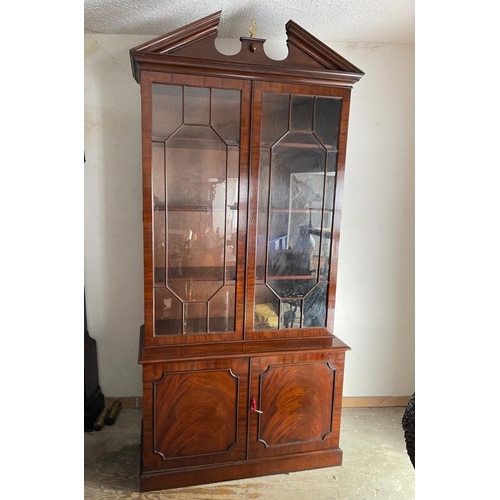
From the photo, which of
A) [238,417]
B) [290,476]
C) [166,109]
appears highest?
[166,109]

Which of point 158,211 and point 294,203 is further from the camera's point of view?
point 294,203

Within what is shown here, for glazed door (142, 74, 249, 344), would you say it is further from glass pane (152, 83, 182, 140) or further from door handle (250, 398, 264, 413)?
door handle (250, 398, 264, 413)

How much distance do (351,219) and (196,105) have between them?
116 cm

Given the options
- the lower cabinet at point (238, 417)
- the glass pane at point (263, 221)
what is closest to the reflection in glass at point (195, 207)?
the glass pane at point (263, 221)

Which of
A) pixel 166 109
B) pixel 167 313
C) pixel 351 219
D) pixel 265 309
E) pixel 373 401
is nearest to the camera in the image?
pixel 166 109

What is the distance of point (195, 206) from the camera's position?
164 cm

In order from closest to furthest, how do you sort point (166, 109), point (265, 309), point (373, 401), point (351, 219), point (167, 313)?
point (166, 109)
point (167, 313)
point (265, 309)
point (351, 219)
point (373, 401)

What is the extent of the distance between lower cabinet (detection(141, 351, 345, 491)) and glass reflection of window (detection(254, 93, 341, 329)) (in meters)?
0.23

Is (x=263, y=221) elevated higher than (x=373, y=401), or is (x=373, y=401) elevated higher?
(x=263, y=221)

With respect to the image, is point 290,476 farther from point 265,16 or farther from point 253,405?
point 265,16

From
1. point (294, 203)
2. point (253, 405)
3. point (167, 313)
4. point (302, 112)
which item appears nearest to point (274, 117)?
point (302, 112)
